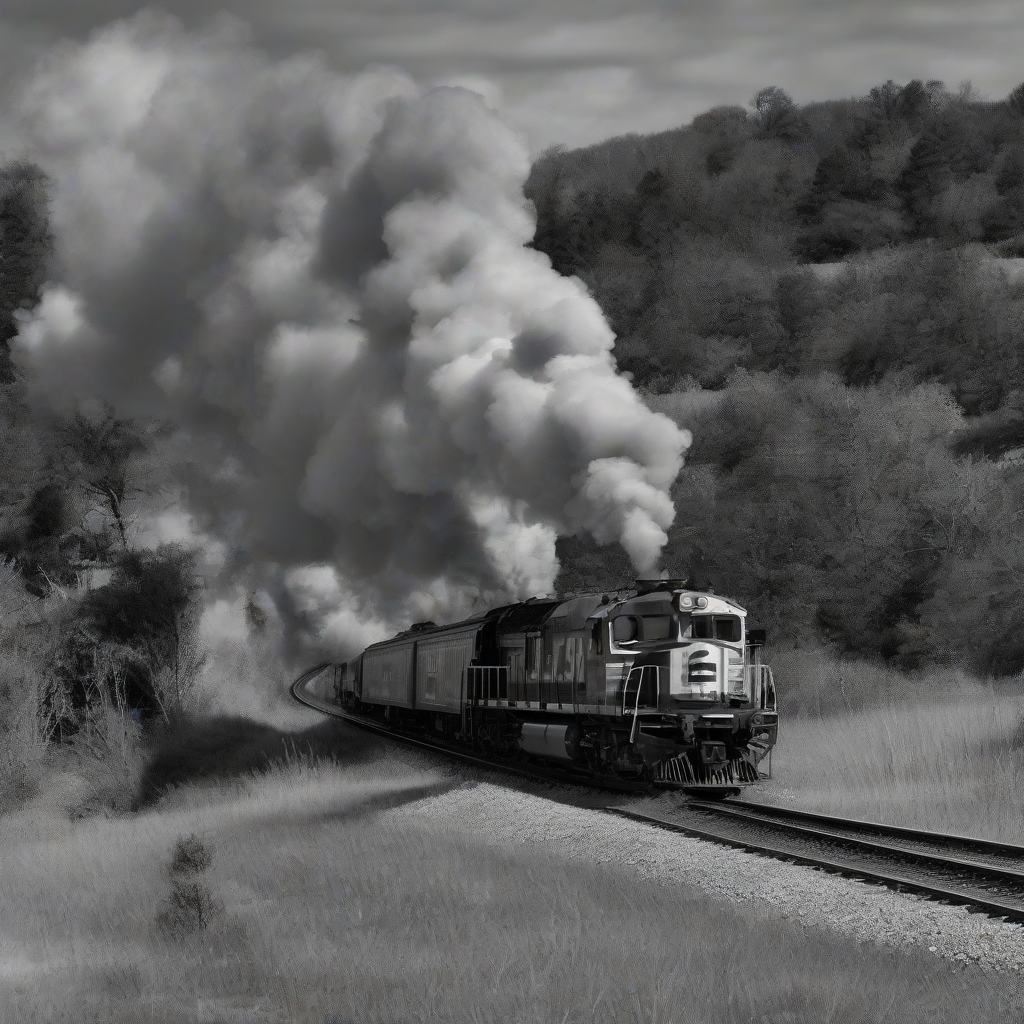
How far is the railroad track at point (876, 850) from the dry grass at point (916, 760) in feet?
4.38

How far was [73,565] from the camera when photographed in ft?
207

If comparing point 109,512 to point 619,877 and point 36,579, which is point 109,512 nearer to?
point 36,579

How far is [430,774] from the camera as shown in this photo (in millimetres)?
22984

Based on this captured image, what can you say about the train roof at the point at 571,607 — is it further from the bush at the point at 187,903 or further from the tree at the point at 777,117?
the tree at the point at 777,117

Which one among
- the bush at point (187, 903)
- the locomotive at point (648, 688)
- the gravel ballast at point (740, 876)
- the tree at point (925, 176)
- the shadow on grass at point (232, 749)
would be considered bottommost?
the shadow on grass at point (232, 749)

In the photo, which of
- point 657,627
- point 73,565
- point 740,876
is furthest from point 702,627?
point 73,565

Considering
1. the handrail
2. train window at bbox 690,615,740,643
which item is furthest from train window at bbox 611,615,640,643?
train window at bbox 690,615,740,643

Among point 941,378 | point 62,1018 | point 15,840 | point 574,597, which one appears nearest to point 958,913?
point 62,1018

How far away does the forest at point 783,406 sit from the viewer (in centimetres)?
4141

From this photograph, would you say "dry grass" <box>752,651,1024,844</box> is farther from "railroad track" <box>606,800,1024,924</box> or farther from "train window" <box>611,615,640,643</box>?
"train window" <box>611,615,640,643</box>

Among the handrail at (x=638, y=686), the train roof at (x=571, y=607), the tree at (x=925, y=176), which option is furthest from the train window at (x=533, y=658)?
the tree at (x=925, y=176)

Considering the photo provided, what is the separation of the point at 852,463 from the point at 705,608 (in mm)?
30817

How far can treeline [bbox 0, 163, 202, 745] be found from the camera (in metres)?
45.5

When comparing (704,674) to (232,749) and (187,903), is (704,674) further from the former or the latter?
(232,749)
